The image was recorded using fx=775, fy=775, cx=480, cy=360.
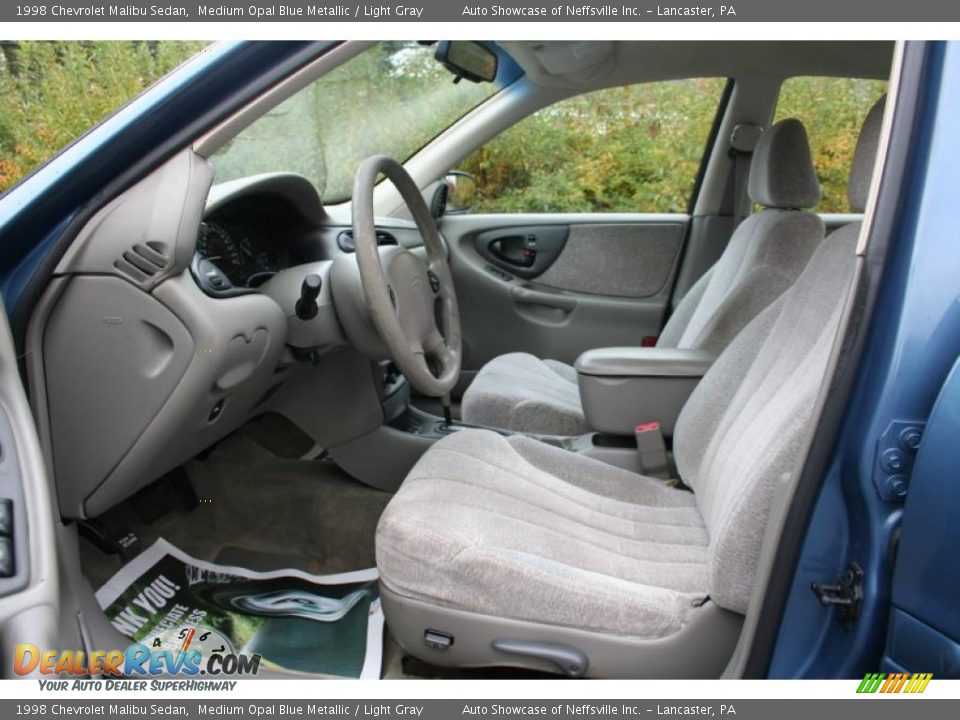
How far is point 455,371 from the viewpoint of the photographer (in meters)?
1.81

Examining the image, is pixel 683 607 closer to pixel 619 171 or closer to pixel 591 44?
pixel 591 44

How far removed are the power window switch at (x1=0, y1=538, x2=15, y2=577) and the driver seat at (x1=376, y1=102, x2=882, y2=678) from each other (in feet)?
1.62

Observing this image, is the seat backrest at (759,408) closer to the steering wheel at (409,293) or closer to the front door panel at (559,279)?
the steering wheel at (409,293)

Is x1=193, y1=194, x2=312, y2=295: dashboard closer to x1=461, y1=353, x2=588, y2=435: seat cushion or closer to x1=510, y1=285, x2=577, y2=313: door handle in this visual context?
x1=461, y1=353, x2=588, y2=435: seat cushion

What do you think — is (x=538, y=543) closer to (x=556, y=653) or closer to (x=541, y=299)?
(x=556, y=653)

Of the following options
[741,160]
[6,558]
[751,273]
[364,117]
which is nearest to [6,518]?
[6,558]

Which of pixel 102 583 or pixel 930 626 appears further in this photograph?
pixel 102 583

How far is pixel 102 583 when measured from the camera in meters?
1.62

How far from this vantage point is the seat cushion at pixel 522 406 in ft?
6.93

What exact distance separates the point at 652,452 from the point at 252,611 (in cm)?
94

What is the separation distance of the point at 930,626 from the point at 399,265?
117cm

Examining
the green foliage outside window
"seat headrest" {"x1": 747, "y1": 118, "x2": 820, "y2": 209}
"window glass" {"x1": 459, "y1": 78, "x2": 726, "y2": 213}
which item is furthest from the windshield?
"seat headrest" {"x1": 747, "y1": 118, "x2": 820, "y2": 209}

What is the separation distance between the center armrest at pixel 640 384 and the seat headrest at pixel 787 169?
44cm

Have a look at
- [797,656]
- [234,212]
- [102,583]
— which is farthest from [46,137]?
[797,656]
